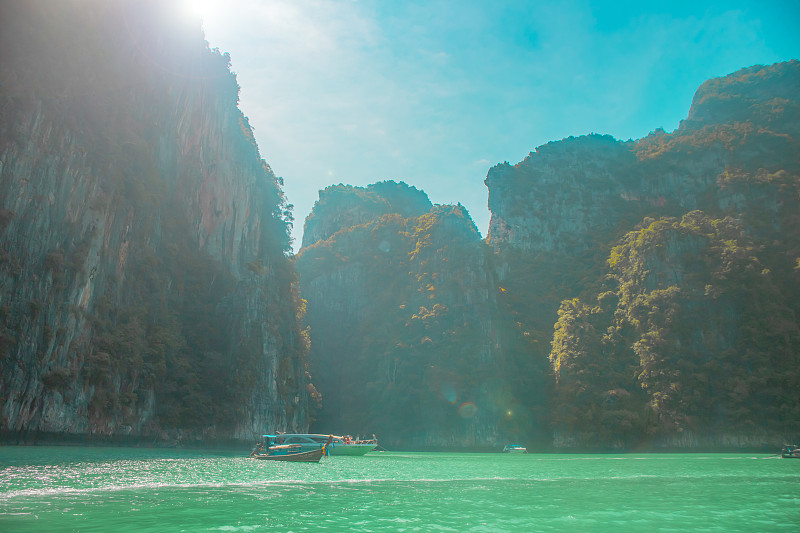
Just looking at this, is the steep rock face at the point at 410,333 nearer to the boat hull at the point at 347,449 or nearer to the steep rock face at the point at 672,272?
the steep rock face at the point at 672,272

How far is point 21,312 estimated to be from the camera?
34.9 meters

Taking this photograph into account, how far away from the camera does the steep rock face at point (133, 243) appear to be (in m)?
36.5

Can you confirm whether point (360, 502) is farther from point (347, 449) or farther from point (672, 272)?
point (672, 272)

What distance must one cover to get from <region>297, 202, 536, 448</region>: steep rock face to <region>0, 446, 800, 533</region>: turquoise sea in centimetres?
5965

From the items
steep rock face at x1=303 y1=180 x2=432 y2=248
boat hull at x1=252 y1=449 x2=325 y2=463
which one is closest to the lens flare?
boat hull at x1=252 y1=449 x2=325 y2=463

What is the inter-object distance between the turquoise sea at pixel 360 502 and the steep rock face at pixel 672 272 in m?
48.6

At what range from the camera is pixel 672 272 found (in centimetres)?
8350

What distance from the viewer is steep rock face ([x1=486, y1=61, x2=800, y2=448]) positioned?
70.9 meters

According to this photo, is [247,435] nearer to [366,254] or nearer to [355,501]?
[355,501]

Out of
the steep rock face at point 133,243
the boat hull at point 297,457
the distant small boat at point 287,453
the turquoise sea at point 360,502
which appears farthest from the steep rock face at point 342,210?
the turquoise sea at point 360,502

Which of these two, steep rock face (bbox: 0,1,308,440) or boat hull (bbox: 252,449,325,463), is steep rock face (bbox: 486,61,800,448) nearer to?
steep rock face (bbox: 0,1,308,440)

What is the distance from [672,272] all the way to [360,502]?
79.8m

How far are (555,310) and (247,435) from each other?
67.7 m

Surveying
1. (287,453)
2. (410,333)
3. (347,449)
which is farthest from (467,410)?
(287,453)
